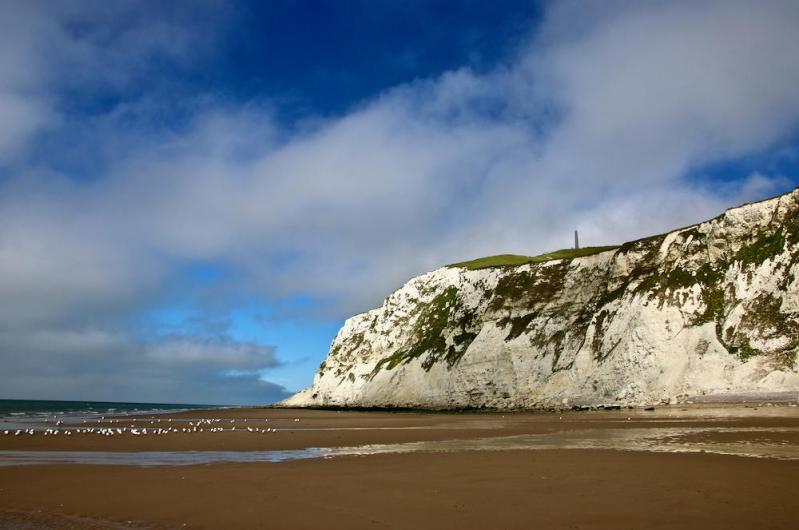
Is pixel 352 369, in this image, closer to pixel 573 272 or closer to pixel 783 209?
pixel 573 272

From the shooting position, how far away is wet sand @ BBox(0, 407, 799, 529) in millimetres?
9281

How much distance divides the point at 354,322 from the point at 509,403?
40.0 meters

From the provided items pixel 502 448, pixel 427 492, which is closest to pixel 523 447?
pixel 502 448

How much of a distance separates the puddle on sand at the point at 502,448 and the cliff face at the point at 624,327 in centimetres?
2090

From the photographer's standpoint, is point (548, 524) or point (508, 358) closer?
point (548, 524)

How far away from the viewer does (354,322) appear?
91500mm

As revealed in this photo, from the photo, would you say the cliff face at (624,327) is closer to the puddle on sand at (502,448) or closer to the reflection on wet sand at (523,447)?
the reflection on wet sand at (523,447)

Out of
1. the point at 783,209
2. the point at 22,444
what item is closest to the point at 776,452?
the point at 22,444

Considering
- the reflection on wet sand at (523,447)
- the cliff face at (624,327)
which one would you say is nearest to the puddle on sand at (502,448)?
the reflection on wet sand at (523,447)

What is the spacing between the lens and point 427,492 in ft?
38.4

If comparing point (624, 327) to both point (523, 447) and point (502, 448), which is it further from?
point (502, 448)

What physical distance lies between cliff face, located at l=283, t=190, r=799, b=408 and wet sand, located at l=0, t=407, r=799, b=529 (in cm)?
2799

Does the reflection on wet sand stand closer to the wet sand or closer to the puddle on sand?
the puddle on sand

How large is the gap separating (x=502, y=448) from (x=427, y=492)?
8.67 metres
